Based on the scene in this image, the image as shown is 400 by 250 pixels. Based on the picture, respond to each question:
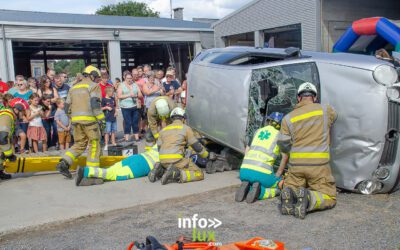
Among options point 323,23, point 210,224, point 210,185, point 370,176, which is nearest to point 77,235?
point 210,224

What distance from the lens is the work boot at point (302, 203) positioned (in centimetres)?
466

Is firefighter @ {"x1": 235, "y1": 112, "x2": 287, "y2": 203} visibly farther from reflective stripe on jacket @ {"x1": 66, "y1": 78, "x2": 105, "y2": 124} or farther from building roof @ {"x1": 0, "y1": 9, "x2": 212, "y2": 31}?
building roof @ {"x1": 0, "y1": 9, "x2": 212, "y2": 31}

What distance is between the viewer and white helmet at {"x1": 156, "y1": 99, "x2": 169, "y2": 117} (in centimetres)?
745

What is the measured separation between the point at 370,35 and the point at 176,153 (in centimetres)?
673

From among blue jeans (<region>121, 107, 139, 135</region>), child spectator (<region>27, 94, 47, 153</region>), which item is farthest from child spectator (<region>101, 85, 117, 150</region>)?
child spectator (<region>27, 94, 47, 153</region>)

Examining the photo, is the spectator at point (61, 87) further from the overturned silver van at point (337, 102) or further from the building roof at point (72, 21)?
the building roof at point (72, 21)

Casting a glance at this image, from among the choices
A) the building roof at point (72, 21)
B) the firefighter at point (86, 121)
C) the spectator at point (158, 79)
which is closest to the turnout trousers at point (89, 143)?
the firefighter at point (86, 121)

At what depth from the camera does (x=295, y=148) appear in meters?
5.05

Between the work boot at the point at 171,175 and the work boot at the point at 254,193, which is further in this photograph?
the work boot at the point at 171,175

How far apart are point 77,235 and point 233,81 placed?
10.3 feet

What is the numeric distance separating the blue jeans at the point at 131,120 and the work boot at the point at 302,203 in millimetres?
6357

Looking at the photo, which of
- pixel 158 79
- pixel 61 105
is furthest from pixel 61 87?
pixel 158 79

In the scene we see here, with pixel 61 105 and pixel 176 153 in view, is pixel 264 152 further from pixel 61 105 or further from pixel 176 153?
pixel 61 105

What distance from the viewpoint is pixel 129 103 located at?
403 inches
